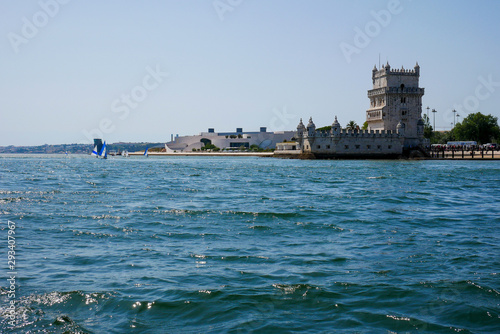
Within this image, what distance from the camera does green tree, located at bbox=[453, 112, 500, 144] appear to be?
107562 millimetres

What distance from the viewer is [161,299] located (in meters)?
8.42

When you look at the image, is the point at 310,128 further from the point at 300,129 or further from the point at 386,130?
the point at 386,130

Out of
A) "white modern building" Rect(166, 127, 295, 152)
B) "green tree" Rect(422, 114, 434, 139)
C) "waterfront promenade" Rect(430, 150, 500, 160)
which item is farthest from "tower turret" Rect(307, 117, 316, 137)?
"white modern building" Rect(166, 127, 295, 152)

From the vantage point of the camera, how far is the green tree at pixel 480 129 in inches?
4235

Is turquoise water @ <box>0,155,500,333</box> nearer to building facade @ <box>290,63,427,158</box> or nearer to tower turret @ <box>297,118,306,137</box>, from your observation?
building facade @ <box>290,63,427,158</box>

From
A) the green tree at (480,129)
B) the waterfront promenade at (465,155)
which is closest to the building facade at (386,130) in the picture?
the waterfront promenade at (465,155)

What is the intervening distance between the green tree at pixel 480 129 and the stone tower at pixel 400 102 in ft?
110

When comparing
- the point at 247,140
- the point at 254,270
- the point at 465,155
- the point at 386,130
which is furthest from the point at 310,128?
the point at 247,140

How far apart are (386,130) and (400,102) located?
532 centimetres

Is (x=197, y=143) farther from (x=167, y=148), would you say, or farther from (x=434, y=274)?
(x=434, y=274)

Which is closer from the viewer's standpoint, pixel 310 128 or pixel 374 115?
pixel 310 128

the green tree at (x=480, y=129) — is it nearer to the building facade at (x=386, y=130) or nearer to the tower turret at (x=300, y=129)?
the building facade at (x=386, y=130)

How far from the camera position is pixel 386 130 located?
79312mm

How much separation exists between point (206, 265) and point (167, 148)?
180375 millimetres
